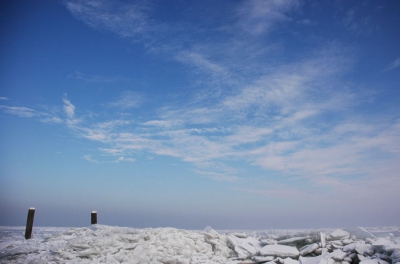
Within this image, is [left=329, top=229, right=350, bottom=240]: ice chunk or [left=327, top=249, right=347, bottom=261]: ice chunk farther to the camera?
[left=329, top=229, right=350, bottom=240]: ice chunk

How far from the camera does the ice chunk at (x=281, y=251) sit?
898 centimetres

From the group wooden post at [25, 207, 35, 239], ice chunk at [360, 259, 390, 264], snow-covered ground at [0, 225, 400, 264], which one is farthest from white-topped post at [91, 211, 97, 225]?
ice chunk at [360, 259, 390, 264]

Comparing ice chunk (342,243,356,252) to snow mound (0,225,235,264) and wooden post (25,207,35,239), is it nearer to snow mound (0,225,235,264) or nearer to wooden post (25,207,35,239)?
snow mound (0,225,235,264)

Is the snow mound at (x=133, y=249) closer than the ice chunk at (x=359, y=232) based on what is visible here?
Yes

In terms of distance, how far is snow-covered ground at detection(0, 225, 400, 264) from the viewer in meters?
8.24

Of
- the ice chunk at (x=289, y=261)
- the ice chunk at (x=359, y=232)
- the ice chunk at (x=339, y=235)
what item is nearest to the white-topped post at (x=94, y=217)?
the ice chunk at (x=289, y=261)

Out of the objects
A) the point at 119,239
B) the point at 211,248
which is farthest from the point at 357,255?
the point at 119,239

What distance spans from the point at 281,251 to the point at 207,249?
267 cm

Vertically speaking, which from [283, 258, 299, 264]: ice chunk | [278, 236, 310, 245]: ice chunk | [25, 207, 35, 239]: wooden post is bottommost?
[283, 258, 299, 264]: ice chunk

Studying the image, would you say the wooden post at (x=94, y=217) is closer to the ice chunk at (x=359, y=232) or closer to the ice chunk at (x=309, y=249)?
the ice chunk at (x=309, y=249)

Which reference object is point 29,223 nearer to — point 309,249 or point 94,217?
point 94,217

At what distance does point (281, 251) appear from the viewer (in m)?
9.13

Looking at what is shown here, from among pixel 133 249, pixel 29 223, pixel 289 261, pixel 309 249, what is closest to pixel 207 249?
pixel 133 249

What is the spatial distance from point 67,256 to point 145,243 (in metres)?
2.52
